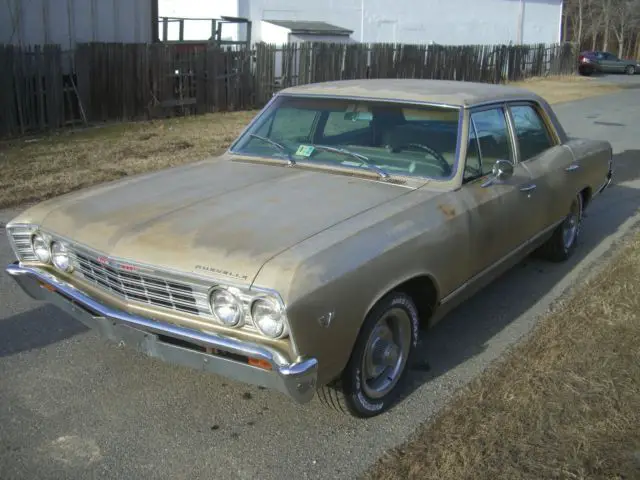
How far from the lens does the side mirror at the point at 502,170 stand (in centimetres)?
418

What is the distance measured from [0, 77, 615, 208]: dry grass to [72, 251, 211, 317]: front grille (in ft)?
15.2

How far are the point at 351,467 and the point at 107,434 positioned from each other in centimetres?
118

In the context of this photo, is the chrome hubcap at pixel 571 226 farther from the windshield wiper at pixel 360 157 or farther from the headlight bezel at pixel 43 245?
the headlight bezel at pixel 43 245

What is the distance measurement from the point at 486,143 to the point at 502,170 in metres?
0.31

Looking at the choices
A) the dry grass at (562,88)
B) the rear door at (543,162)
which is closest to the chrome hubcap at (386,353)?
the rear door at (543,162)

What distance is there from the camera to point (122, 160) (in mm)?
9859

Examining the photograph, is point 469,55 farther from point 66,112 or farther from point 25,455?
point 25,455

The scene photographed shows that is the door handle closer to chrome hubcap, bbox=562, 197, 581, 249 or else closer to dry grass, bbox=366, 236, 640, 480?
dry grass, bbox=366, 236, 640, 480

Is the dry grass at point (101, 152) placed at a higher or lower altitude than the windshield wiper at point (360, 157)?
lower

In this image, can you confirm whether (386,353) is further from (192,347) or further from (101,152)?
(101,152)

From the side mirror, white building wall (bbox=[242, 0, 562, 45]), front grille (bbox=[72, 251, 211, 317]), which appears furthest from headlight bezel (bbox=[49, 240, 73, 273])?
white building wall (bbox=[242, 0, 562, 45])

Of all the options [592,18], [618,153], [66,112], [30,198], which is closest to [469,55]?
[618,153]

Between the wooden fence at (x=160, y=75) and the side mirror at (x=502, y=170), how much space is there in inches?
401

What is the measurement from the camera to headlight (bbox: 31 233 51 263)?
365 centimetres
